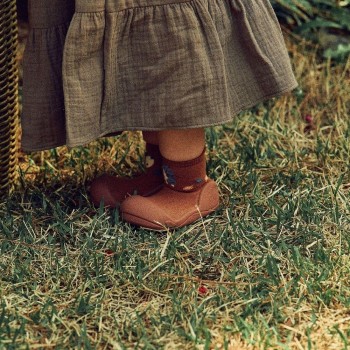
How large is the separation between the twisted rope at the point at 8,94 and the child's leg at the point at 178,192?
358mm

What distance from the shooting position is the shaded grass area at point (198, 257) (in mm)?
1638

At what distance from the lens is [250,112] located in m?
2.75

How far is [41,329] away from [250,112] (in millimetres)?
1333

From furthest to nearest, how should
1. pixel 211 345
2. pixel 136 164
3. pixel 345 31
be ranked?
pixel 345 31 < pixel 136 164 < pixel 211 345

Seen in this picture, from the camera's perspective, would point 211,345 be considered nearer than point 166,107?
Yes

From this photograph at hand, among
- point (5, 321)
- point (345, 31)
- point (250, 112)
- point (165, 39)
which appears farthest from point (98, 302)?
point (345, 31)

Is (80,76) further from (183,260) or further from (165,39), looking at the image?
(183,260)

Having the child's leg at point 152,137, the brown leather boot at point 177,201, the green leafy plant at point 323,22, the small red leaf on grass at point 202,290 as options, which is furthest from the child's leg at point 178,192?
the green leafy plant at point 323,22

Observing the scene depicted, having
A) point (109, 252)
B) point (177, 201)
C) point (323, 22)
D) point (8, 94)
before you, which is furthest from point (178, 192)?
point (323, 22)

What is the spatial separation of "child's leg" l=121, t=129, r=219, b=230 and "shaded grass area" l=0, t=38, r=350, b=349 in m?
0.03

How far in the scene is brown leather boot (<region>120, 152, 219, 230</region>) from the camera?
79.9 inches

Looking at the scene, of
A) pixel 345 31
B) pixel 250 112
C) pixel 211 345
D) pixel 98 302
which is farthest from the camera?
→ pixel 345 31

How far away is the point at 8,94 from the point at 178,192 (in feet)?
1.69

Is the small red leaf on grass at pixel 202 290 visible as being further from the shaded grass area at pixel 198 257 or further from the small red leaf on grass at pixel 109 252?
the small red leaf on grass at pixel 109 252
